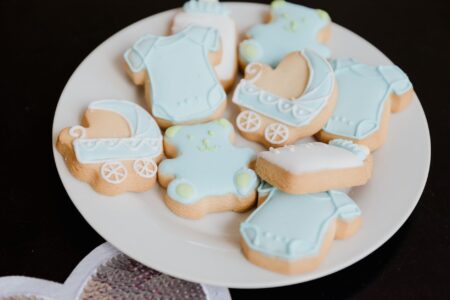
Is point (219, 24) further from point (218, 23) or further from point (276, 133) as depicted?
point (276, 133)

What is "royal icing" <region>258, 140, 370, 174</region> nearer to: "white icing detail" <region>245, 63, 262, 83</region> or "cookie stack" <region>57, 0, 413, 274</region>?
"cookie stack" <region>57, 0, 413, 274</region>

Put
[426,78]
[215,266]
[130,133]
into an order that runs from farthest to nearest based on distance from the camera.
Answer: [426,78] → [130,133] → [215,266]

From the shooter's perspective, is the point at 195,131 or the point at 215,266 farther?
the point at 195,131

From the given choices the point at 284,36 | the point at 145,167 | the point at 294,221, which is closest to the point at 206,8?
the point at 284,36

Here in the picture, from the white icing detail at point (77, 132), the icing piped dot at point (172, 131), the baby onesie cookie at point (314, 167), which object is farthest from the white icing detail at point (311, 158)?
the white icing detail at point (77, 132)

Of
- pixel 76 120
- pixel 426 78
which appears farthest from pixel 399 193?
pixel 76 120

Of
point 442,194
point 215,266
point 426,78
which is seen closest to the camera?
point 215,266

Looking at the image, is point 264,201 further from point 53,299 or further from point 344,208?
point 53,299
